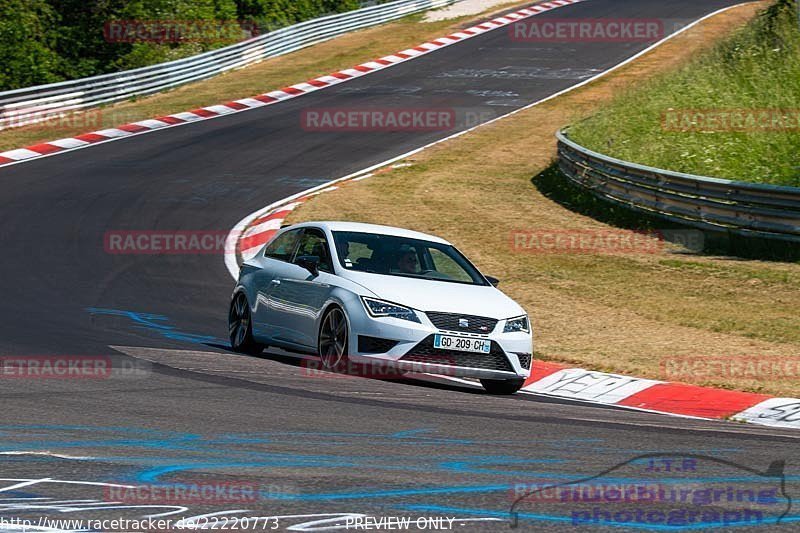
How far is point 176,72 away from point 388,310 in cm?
2755

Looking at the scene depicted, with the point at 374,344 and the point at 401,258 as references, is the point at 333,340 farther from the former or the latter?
the point at 401,258

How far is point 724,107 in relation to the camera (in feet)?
85.7

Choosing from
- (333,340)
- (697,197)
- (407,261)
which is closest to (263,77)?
(697,197)

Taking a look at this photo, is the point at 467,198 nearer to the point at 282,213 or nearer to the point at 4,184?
the point at 282,213

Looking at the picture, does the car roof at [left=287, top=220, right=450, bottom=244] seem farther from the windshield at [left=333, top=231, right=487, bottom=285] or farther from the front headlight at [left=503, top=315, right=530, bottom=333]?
the front headlight at [left=503, top=315, right=530, bottom=333]

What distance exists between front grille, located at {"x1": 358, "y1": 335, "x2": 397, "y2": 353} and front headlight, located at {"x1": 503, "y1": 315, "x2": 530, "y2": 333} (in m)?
1.09

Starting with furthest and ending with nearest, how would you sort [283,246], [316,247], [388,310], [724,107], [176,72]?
[176,72] → [724,107] → [283,246] → [316,247] → [388,310]

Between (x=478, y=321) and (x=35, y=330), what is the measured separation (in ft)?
14.7

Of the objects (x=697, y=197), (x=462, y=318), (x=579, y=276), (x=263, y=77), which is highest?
(x=462, y=318)

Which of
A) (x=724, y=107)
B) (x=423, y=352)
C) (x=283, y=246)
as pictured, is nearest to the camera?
(x=423, y=352)

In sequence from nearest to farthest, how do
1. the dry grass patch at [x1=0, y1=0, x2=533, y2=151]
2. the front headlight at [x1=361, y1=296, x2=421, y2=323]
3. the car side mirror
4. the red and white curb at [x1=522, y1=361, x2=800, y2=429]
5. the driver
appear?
the red and white curb at [x1=522, y1=361, x2=800, y2=429] → the front headlight at [x1=361, y1=296, x2=421, y2=323] → the car side mirror → the driver → the dry grass patch at [x1=0, y1=0, x2=533, y2=151]

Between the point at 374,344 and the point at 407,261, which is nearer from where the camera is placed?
the point at 374,344

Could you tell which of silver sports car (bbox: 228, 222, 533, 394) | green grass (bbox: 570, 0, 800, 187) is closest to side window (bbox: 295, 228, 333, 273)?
silver sports car (bbox: 228, 222, 533, 394)

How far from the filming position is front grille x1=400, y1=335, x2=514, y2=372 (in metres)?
11.1
